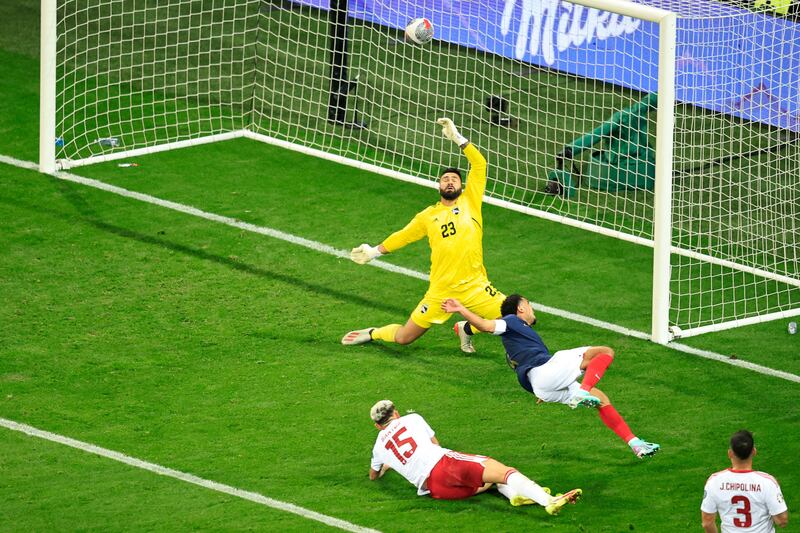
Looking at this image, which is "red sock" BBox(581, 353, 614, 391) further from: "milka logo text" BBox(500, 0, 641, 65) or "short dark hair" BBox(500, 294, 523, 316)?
"milka logo text" BBox(500, 0, 641, 65)

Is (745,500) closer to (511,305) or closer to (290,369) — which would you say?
(511,305)

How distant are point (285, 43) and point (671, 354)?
341 inches

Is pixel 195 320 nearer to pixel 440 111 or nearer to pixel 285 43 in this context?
pixel 440 111

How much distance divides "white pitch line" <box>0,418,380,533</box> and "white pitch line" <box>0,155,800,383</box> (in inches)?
177

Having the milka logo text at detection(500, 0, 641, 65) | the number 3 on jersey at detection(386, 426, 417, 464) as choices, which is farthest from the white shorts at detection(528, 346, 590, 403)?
the milka logo text at detection(500, 0, 641, 65)

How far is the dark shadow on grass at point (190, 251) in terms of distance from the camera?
15125 mm

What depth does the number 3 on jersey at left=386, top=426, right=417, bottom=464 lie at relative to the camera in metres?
11.4

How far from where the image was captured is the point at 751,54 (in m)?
16.1

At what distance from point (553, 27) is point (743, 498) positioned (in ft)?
34.9

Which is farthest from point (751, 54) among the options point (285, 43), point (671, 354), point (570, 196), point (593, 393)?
point (285, 43)

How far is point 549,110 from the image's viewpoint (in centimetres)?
1806

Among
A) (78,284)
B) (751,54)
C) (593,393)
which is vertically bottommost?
(78,284)

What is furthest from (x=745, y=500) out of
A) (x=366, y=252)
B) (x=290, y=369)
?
(x=366, y=252)

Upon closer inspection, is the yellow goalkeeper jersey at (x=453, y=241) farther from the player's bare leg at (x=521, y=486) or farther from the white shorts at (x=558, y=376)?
the player's bare leg at (x=521, y=486)
